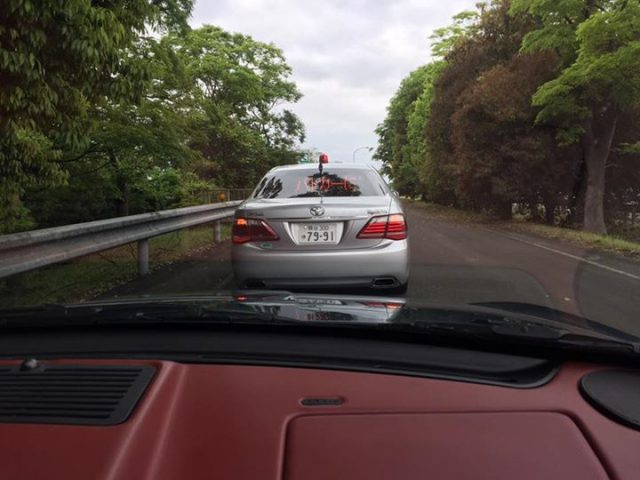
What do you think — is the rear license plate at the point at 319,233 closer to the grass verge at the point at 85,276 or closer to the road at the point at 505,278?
the road at the point at 505,278

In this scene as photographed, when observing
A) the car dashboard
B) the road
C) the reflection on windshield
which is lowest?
the road

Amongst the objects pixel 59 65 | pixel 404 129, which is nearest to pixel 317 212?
pixel 59 65

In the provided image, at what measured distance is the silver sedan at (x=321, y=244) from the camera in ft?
16.7

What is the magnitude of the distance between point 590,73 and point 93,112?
40.3 feet

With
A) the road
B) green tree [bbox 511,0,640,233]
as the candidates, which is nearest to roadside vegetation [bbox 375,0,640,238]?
green tree [bbox 511,0,640,233]

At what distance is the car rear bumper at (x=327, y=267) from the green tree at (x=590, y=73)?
11.7 meters

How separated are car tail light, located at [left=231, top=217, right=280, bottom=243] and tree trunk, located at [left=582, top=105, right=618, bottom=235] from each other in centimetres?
1574

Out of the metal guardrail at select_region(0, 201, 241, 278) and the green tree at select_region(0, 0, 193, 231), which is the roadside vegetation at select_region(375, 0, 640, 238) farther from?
the green tree at select_region(0, 0, 193, 231)

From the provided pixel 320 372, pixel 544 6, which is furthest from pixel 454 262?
pixel 544 6

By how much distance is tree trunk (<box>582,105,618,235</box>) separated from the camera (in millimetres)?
18188

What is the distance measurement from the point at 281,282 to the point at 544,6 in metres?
15.1

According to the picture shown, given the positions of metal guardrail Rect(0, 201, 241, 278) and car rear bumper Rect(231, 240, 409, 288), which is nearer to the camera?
metal guardrail Rect(0, 201, 241, 278)

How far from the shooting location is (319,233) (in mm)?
5156

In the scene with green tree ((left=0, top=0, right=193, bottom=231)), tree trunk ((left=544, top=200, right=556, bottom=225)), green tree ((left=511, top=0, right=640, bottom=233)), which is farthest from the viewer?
tree trunk ((left=544, top=200, right=556, bottom=225))
